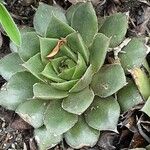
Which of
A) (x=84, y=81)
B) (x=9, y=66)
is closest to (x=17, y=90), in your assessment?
(x=9, y=66)

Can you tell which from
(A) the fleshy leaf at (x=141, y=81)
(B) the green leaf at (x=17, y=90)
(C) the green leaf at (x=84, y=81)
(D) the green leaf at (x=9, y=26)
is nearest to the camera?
(D) the green leaf at (x=9, y=26)

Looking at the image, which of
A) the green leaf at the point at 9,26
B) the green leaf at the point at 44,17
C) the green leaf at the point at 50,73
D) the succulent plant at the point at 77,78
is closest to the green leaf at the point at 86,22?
the succulent plant at the point at 77,78

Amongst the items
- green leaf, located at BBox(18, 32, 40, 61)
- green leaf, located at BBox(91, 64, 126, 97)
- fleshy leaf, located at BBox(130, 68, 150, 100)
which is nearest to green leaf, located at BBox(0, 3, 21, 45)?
green leaf, located at BBox(18, 32, 40, 61)

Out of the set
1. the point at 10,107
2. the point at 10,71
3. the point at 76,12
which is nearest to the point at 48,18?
the point at 76,12

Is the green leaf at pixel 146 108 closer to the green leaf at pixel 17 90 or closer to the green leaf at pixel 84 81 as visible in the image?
the green leaf at pixel 84 81

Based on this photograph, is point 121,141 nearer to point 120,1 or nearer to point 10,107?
point 10,107

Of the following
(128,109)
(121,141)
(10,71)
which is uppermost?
(10,71)
